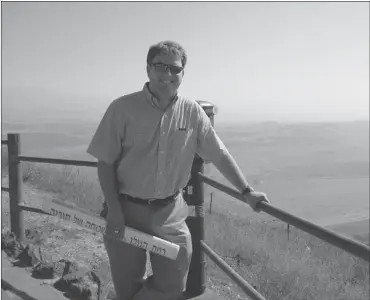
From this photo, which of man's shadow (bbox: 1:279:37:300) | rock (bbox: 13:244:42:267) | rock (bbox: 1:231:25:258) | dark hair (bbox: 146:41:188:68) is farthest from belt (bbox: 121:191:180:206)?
rock (bbox: 1:231:25:258)

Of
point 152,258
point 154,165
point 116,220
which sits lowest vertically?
point 152,258

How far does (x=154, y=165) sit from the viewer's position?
7.09 ft

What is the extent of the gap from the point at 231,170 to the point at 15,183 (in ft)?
9.52

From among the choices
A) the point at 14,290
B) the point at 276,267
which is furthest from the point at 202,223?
the point at 276,267

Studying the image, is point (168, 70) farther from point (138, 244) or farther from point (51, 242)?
point (51, 242)

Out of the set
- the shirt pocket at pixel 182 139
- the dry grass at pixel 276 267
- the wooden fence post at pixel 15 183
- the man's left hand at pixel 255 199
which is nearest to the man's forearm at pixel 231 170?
the man's left hand at pixel 255 199

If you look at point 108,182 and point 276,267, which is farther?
point 276,267

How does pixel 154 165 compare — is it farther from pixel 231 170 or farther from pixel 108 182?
pixel 231 170

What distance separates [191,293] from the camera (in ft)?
Answer: 9.85

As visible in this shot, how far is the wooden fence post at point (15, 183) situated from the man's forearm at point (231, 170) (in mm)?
2740

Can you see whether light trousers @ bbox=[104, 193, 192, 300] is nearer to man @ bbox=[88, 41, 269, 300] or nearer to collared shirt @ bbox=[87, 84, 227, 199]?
man @ bbox=[88, 41, 269, 300]

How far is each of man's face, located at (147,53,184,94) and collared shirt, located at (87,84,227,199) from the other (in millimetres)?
77

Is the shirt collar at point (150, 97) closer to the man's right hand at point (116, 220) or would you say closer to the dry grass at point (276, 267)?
the man's right hand at point (116, 220)

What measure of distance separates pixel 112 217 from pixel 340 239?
1222 mm
